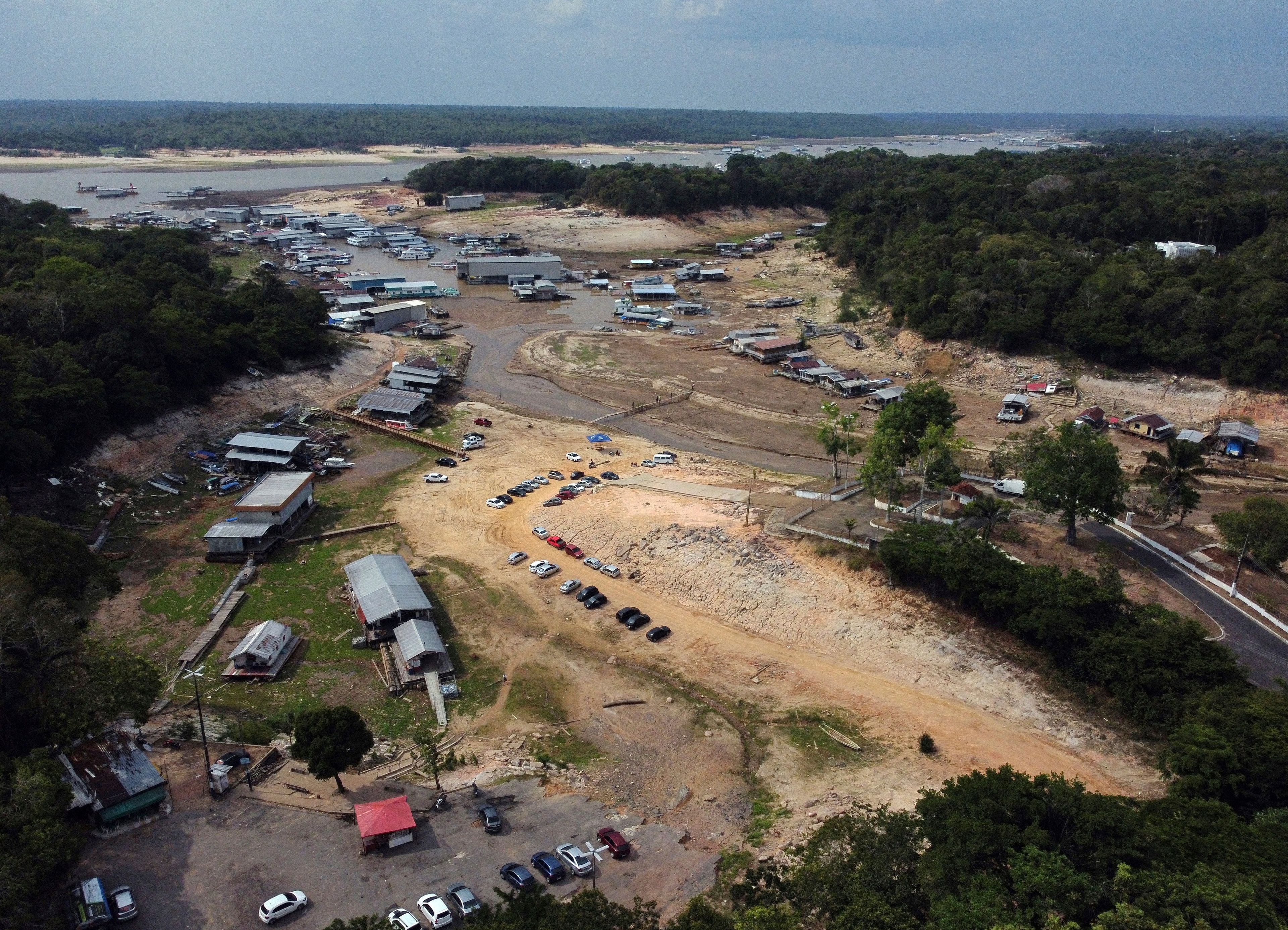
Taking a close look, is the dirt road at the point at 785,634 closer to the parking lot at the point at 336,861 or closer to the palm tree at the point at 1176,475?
the parking lot at the point at 336,861

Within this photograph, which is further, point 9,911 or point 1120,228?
point 1120,228

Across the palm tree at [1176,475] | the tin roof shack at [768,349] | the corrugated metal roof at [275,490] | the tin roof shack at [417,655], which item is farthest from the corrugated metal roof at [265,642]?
the tin roof shack at [768,349]

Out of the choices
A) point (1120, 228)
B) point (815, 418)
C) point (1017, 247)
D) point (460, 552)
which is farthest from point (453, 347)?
point (1120, 228)

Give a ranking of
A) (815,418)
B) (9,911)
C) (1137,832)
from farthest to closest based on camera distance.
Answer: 1. (815,418)
2. (1137,832)
3. (9,911)

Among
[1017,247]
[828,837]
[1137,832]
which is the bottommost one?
[828,837]

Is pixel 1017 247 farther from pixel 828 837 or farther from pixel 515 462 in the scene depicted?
pixel 828 837

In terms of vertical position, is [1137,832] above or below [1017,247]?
below

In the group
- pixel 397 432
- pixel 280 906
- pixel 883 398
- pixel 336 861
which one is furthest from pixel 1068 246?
pixel 280 906

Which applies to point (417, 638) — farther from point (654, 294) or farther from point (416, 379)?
point (654, 294)
